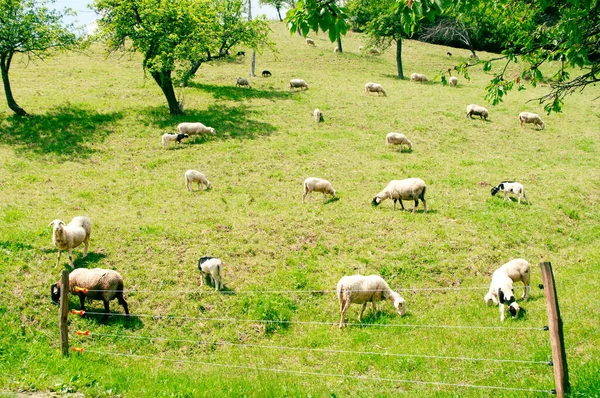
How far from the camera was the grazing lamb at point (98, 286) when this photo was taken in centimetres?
1075

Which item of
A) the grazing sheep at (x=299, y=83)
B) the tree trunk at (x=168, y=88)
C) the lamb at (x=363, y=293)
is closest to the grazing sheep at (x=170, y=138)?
the tree trunk at (x=168, y=88)

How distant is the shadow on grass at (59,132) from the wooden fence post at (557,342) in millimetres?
22437

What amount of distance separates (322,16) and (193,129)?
21501 mm

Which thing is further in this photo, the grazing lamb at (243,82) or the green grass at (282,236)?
the grazing lamb at (243,82)

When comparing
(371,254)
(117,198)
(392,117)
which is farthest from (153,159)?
(392,117)

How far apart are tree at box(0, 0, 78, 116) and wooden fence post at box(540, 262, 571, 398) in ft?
91.4

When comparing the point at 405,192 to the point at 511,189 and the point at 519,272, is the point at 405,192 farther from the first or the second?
the point at 519,272

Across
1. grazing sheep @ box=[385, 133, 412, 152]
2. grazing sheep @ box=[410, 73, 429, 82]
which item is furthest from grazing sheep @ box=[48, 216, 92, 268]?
grazing sheep @ box=[410, 73, 429, 82]

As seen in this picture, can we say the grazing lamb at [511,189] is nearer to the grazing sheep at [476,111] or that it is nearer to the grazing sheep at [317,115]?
the grazing sheep at [317,115]

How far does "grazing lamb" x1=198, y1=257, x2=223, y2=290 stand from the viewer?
12016 mm

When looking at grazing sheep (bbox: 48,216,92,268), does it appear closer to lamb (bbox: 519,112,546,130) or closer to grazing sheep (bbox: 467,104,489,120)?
grazing sheep (bbox: 467,104,489,120)

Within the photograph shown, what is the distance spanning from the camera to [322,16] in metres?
4.98

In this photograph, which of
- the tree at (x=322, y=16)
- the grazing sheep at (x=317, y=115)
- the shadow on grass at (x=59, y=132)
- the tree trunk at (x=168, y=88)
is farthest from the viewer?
the grazing sheep at (x=317, y=115)

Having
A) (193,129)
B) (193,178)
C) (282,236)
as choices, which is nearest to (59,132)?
(193,129)
